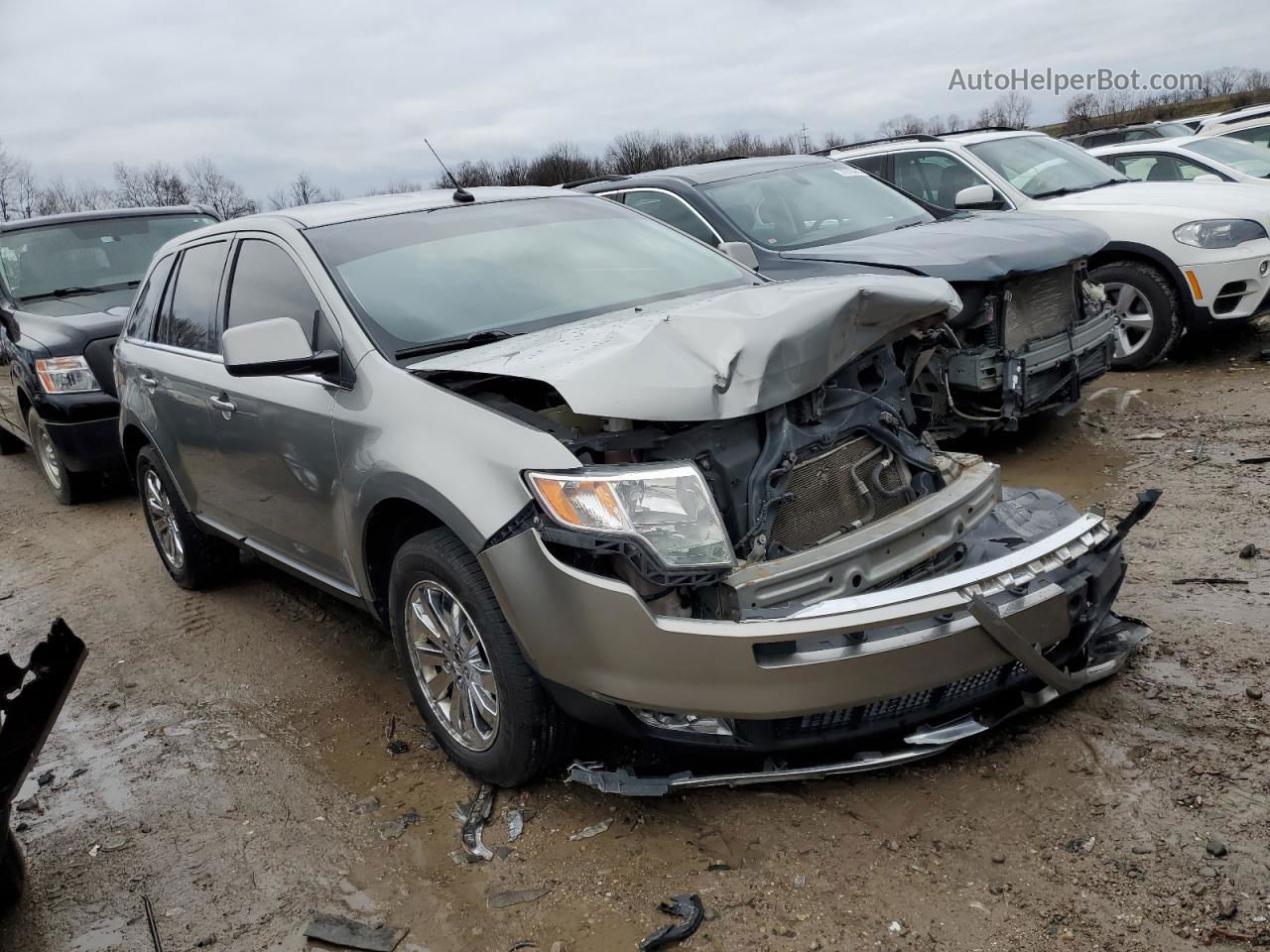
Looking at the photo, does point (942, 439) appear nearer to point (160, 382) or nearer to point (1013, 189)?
point (1013, 189)

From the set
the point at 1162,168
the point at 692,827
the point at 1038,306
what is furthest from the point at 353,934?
the point at 1162,168

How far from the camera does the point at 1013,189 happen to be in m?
7.83

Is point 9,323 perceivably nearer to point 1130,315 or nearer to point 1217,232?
point 1130,315

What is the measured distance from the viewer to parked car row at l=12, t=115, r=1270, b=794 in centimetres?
263

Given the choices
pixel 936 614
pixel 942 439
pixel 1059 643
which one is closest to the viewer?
pixel 936 614

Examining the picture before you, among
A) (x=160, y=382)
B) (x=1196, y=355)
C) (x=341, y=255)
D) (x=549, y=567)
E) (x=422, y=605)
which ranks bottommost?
(x=1196, y=355)

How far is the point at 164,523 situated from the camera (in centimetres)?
562

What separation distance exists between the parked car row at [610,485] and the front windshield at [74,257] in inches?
142

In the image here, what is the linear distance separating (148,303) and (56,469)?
3.28 meters

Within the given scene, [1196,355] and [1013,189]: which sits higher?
[1013,189]

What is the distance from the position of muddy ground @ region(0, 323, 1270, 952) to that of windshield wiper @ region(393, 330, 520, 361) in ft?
4.53

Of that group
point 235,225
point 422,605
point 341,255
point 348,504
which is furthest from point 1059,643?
point 235,225

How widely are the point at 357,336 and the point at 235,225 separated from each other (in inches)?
54.9

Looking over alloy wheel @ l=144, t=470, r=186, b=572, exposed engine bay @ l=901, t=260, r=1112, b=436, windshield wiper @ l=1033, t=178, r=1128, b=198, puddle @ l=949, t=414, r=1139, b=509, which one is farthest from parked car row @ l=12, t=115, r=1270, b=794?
windshield wiper @ l=1033, t=178, r=1128, b=198
